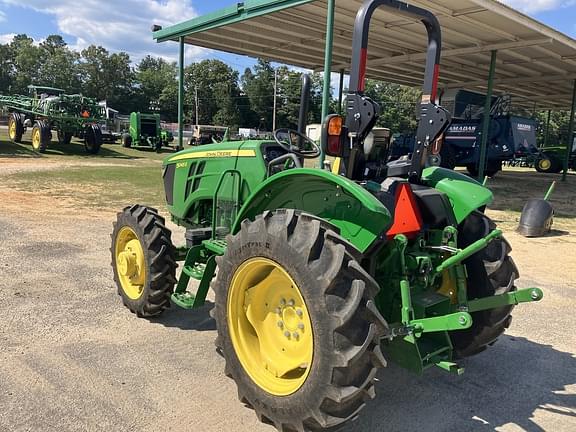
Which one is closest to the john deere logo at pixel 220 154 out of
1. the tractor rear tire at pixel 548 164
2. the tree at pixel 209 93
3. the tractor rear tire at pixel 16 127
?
the tractor rear tire at pixel 16 127

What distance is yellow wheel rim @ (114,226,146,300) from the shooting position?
422 cm

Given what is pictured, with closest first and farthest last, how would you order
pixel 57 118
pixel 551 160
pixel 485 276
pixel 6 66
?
pixel 485 276 → pixel 57 118 → pixel 551 160 → pixel 6 66

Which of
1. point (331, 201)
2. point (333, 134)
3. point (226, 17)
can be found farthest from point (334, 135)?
point (226, 17)

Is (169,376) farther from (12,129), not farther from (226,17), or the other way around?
(12,129)

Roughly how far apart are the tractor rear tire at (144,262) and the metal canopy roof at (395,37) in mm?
5874

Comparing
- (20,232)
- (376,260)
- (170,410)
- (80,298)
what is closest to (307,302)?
(376,260)

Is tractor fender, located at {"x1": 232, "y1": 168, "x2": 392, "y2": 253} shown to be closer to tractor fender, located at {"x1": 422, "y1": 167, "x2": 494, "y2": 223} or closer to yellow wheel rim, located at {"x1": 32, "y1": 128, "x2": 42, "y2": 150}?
tractor fender, located at {"x1": 422, "y1": 167, "x2": 494, "y2": 223}

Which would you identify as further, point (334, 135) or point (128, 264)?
point (128, 264)

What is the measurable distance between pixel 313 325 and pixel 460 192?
142cm

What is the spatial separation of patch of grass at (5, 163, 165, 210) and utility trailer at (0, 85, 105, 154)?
607 centimetres

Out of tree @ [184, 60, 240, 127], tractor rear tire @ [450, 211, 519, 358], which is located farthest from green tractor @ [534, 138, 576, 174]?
tree @ [184, 60, 240, 127]

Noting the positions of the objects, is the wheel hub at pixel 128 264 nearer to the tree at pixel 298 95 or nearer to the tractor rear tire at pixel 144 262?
the tractor rear tire at pixel 144 262

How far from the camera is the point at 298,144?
3629 millimetres

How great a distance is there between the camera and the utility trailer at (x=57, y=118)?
2146 centimetres
